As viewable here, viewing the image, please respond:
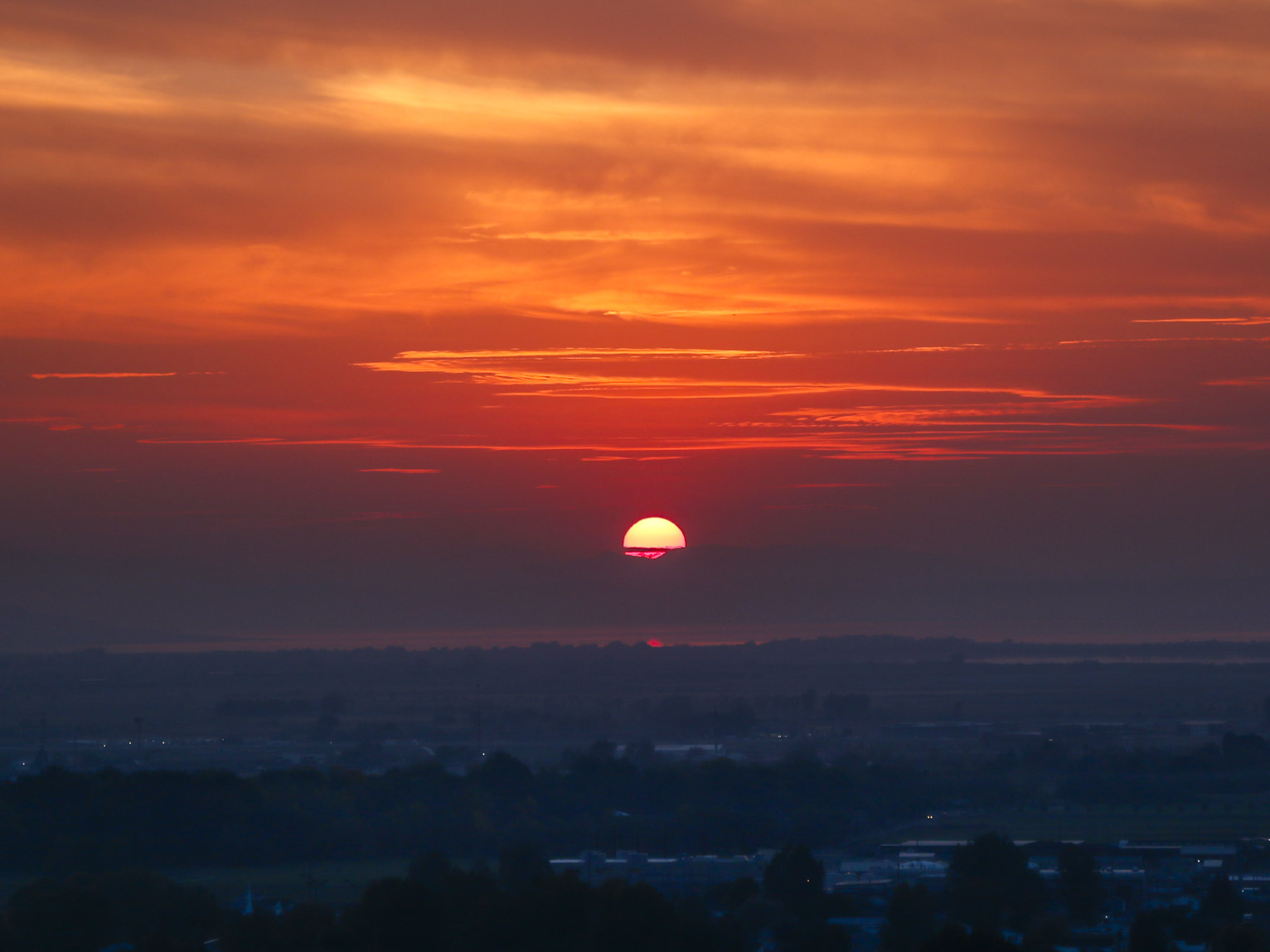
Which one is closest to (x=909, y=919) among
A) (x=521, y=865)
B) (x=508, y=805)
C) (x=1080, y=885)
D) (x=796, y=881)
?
(x=796, y=881)

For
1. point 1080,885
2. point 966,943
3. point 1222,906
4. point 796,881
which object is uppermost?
point 966,943

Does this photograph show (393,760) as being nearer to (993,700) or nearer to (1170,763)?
(1170,763)

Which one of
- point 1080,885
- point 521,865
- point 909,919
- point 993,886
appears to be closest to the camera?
point 909,919

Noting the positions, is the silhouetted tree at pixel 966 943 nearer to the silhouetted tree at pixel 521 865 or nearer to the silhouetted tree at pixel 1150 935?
the silhouetted tree at pixel 1150 935

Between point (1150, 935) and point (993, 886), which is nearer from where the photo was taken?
point (1150, 935)

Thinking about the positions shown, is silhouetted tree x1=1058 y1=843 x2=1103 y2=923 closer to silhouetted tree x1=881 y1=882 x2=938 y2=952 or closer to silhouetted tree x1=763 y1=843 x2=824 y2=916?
silhouetted tree x1=881 y1=882 x2=938 y2=952

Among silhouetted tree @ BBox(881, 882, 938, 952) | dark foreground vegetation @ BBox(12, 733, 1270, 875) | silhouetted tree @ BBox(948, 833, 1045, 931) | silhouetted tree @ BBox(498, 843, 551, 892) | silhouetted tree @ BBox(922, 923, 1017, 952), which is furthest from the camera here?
dark foreground vegetation @ BBox(12, 733, 1270, 875)

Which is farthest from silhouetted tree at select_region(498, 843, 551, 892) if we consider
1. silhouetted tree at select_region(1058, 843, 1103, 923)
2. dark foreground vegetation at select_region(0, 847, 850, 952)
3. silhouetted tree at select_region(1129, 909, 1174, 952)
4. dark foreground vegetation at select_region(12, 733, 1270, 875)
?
silhouetted tree at select_region(1129, 909, 1174, 952)

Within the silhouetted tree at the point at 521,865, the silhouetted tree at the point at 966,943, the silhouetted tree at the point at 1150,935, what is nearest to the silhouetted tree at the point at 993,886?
the silhouetted tree at the point at 1150,935

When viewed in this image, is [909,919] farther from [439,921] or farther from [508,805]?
[508,805]
